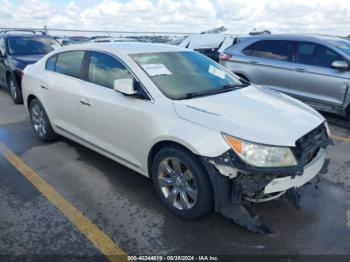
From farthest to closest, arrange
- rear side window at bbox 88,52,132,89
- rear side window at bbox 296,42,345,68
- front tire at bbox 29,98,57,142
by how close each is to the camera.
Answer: rear side window at bbox 296,42,345,68 → front tire at bbox 29,98,57,142 → rear side window at bbox 88,52,132,89

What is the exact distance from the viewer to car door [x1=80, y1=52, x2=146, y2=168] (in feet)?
11.8

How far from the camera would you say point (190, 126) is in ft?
10.1

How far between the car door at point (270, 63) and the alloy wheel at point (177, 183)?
4.49 metres

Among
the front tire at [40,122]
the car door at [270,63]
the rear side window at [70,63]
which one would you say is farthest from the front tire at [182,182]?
the car door at [270,63]

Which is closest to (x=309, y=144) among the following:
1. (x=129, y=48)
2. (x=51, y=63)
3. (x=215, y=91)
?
(x=215, y=91)

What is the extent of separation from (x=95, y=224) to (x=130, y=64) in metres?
1.68

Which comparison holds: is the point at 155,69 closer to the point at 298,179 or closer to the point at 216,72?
the point at 216,72

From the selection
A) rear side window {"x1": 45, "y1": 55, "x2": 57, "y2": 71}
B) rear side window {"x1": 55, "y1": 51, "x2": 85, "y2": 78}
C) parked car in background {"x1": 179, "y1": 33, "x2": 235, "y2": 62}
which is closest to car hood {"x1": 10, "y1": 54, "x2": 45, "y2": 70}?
rear side window {"x1": 45, "y1": 55, "x2": 57, "y2": 71}

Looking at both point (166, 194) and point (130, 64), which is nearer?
point (166, 194)

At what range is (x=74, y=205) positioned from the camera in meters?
3.61

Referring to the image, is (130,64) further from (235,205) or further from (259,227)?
(259,227)

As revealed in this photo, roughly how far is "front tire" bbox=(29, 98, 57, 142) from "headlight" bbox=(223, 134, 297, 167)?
3382 mm

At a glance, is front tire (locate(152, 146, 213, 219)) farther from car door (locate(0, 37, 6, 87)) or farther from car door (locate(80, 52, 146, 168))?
car door (locate(0, 37, 6, 87))

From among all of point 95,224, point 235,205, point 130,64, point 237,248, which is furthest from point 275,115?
point 95,224
